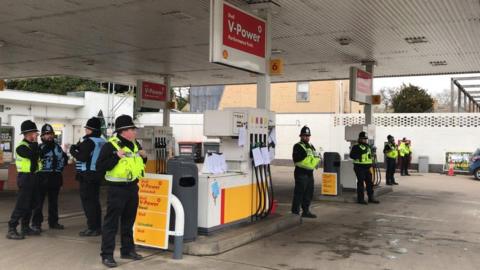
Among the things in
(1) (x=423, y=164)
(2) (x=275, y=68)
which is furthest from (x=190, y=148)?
(2) (x=275, y=68)

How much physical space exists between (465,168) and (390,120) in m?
4.57

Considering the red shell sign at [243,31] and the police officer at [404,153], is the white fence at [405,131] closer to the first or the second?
the police officer at [404,153]

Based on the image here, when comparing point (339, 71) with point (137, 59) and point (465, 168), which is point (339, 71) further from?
point (465, 168)

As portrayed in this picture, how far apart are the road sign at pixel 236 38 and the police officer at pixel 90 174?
2399 mm

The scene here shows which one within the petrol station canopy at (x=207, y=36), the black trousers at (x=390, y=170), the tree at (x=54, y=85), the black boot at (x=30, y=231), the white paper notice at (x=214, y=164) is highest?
the tree at (x=54, y=85)

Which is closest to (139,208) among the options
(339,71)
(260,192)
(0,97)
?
(260,192)

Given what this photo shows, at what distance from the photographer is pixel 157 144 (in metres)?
15.6

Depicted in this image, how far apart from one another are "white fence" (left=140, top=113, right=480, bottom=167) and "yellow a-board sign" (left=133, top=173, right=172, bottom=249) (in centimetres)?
2190

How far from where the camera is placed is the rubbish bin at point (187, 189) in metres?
7.02

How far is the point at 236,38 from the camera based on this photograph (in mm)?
7902

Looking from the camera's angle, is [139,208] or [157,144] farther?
[157,144]

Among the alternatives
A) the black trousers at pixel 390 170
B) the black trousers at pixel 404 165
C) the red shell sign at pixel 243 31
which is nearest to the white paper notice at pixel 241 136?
the red shell sign at pixel 243 31

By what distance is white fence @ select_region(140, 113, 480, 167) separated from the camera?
83.4 ft

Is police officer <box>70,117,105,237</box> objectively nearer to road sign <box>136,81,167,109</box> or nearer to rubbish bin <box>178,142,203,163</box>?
road sign <box>136,81,167,109</box>
